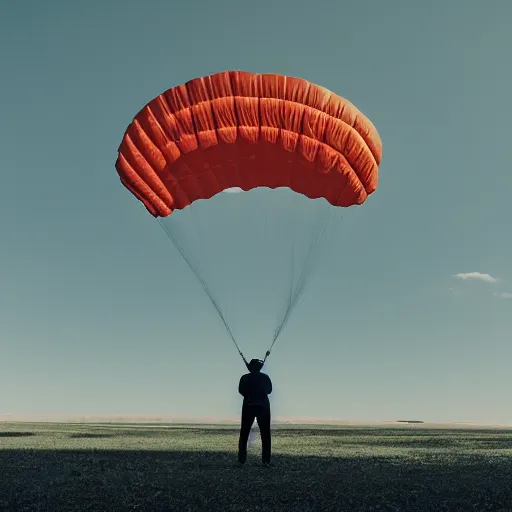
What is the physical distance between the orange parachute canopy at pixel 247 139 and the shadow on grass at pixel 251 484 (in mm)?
7624

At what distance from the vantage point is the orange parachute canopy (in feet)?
52.8

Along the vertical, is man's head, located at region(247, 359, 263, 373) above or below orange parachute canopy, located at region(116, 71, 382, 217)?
below

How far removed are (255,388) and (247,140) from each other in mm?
6832

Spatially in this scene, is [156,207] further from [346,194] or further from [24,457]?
[24,457]

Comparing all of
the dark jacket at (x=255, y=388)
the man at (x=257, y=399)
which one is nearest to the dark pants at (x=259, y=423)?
the man at (x=257, y=399)

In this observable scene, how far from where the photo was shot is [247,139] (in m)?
16.3

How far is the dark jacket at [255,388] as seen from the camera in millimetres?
14898

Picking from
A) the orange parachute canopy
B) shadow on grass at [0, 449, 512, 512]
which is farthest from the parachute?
shadow on grass at [0, 449, 512, 512]

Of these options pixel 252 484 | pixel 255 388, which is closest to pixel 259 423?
pixel 255 388

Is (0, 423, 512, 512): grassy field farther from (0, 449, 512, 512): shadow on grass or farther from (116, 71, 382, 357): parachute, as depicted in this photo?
(116, 71, 382, 357): parachute

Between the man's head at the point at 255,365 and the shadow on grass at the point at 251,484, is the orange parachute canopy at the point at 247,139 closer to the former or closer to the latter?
the man's head at the point at 255,365

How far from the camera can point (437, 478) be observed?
13.7 metres

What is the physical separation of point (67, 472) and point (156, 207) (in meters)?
7.76

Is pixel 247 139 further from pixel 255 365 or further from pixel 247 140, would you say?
pixel 255 365
